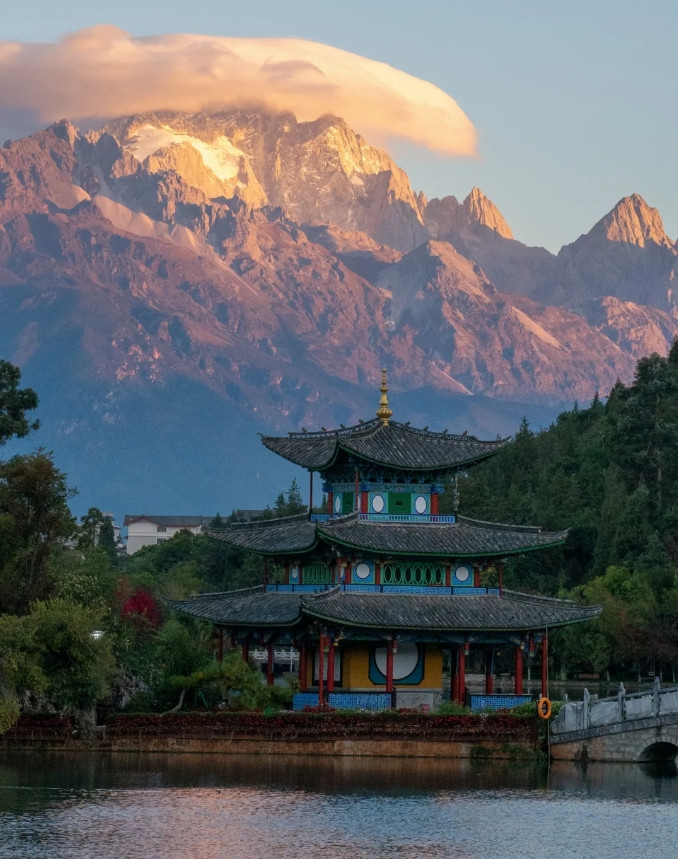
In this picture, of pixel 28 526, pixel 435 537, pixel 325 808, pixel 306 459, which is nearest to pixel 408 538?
pixel 435 537

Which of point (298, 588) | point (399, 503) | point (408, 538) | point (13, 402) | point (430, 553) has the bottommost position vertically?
point (298, 588)

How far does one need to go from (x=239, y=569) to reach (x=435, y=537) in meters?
76.0

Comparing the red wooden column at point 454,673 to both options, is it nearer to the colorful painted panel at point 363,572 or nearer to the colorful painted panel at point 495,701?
the colorful painted panel at point 495,701

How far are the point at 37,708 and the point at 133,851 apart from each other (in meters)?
23.5

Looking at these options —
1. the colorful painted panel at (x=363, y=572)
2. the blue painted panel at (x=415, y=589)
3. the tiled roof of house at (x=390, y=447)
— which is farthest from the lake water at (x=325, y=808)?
the tiled roof of house at (x=390, y=447)

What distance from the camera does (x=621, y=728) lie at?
65.2 meters

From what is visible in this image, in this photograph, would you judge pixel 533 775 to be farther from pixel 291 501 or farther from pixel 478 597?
pixel 291 501

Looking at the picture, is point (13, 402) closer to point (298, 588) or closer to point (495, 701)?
point (298, 588)

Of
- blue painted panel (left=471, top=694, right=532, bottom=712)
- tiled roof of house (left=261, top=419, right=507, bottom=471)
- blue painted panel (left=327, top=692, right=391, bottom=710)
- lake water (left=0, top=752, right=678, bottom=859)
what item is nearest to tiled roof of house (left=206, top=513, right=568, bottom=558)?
tiled roof of house (left=261, top=419, right=507, bottom=471)

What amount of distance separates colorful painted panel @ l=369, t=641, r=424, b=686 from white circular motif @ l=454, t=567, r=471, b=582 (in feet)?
10.2

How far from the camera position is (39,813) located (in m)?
50.8

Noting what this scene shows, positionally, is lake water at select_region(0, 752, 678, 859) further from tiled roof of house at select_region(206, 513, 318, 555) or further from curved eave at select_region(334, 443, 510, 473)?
curved eave at select_region(334, 443, 510, 473)

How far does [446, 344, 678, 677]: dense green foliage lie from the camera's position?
4075 inches

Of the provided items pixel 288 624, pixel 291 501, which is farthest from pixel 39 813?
pixel 291 501
